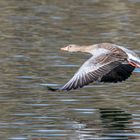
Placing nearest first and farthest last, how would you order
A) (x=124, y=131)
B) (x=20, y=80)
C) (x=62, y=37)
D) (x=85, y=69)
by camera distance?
(x=124, y=131) → (x=85, y=69) → (x=20, y=80) → (x=62, y=37)

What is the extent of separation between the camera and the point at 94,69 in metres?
13.0

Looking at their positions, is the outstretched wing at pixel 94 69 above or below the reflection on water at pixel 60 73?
above

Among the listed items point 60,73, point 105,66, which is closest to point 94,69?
point 105,66

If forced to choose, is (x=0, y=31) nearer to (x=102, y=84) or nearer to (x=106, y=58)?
(x=102, y=84)

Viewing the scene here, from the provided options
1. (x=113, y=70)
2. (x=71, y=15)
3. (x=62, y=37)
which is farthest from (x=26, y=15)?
(x=113, y=70)

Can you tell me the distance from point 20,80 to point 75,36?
182 inches

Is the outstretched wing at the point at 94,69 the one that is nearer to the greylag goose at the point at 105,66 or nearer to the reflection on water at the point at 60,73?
the greylag goose at the point at 105,66

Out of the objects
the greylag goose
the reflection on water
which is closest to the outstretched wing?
the greylag goose

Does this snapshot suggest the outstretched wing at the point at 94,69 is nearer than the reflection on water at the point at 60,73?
No

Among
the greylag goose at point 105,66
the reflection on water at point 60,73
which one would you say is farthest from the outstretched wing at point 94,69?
the reflection on water at point 60,73

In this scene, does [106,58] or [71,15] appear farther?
[71,15]

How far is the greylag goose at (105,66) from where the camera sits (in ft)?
41.9

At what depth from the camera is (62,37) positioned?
63.4ft

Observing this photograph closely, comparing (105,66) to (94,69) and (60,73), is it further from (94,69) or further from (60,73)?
(60,73)
